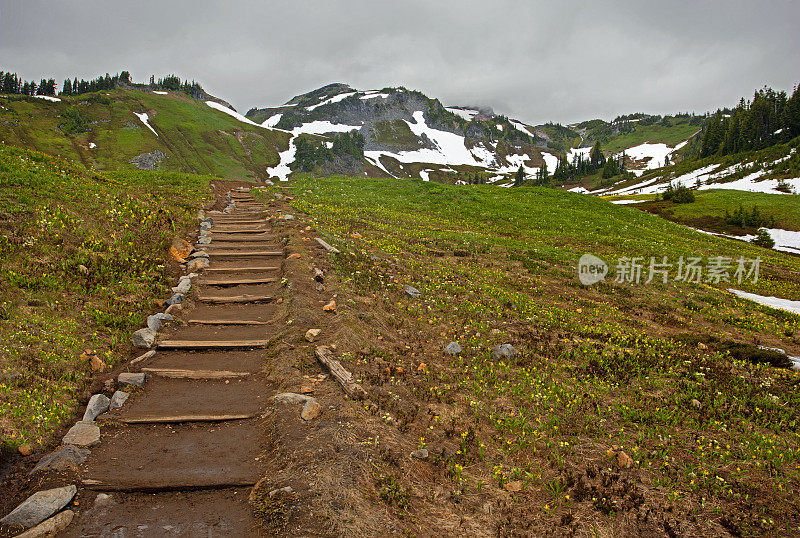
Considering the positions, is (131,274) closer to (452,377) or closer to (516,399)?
A: (452,377)

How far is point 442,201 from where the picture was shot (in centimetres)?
3556

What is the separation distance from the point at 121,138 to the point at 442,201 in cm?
18522

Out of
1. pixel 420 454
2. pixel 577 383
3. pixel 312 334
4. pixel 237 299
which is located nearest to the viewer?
pixel 420 454

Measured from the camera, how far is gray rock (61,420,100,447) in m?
6.04

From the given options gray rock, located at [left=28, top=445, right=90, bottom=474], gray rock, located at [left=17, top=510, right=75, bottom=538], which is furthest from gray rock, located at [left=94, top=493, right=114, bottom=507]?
gray rock, located at [left=28, top=445, right=90, bottom=474]

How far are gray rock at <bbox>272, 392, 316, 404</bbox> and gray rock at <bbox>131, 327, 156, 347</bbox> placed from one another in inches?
162

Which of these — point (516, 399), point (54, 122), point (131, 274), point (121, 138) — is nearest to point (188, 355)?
point (131, 274)

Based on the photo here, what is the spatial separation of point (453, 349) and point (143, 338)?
7569mm

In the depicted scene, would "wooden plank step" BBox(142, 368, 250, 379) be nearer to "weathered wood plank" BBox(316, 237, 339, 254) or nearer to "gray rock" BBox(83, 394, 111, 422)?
"gray rock" BBox(83, 394, 111, 422)

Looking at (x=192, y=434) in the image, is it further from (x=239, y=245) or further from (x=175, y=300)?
(x=239, y=245)

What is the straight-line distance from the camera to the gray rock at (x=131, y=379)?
7.72 m

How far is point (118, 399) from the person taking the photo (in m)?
7.23
